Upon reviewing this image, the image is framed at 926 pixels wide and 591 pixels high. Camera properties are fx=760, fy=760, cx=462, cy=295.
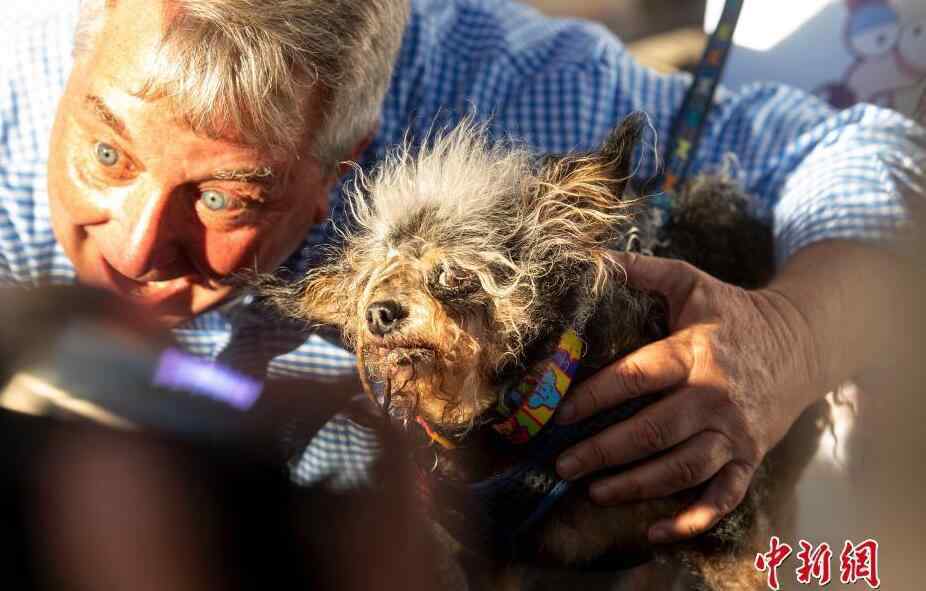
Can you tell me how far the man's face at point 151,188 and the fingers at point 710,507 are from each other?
814mm

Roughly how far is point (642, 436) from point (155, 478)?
907 millimetres

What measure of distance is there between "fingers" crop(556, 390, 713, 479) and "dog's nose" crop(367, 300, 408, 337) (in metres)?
0.32

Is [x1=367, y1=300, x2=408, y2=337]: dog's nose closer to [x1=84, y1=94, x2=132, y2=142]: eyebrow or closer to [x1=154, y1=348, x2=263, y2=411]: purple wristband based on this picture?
[x1=84, y1=94, x2=132, y2=142]: eyebrow

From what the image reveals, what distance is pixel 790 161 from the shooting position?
1729 millimetres

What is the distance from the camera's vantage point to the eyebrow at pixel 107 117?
1.15m

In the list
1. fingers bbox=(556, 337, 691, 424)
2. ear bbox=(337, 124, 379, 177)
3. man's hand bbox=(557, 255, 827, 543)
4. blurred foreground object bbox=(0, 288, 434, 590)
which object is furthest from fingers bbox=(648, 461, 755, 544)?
ear bbox=(337, 124, 379, 177)

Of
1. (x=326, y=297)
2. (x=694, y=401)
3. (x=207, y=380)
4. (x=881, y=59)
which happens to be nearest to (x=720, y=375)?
(x=694, y=401)

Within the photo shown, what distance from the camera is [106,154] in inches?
47.1

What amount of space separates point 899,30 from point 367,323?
1690 mm

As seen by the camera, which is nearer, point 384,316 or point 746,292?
point 384,316

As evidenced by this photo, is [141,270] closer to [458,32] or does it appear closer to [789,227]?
[458,32]

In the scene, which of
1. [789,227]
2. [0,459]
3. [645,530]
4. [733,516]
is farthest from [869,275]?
[0,459]

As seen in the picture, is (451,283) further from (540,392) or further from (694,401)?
(694,401)

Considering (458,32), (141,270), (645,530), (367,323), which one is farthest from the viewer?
(458,32)
